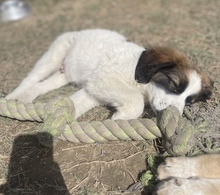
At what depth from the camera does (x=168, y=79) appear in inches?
121

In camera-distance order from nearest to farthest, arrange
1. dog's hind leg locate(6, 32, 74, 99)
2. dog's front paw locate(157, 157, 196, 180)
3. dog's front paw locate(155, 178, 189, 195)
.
Answer: dog's front paw locate(155, 178, 189, 195), dog's front paw locate(157, 157, 196, 180), dog's hind leg locate(6, 32, 74, 99)

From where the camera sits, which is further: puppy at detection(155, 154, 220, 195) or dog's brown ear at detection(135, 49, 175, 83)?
dog's brown ear at detection(135, 49, 175, 83)

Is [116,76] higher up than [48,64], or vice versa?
[116,76]

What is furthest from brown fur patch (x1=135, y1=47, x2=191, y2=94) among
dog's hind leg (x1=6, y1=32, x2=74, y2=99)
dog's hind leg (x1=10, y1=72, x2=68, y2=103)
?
dog's hind leg (x1=6, y1=32, x2=74, y2=99)

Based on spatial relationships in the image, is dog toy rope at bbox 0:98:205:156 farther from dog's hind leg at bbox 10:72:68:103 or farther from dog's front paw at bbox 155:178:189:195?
dog's hind leg at bbox 10:72:68:103

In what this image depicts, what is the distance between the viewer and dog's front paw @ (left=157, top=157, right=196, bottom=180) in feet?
7.87

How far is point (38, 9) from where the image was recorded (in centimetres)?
750

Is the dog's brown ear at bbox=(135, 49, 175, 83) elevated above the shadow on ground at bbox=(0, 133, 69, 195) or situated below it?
above

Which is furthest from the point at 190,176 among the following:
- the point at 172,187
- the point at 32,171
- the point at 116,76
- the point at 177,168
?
the point at 116,76

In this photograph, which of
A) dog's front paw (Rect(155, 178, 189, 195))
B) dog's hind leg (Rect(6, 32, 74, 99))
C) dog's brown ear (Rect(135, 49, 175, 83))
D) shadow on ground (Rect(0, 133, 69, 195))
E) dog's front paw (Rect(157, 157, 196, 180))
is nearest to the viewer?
dog's front paw (Rect(155, 178, 189, 195))

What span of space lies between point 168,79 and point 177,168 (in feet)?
3.02

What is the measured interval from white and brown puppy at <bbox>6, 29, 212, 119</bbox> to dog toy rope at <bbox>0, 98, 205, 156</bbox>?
33cm

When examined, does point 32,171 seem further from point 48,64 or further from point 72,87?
point 48,64

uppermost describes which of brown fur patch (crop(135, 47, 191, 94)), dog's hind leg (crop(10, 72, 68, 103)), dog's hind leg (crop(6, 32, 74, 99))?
brown fur patch (crop(135, 47, 191, 94))
